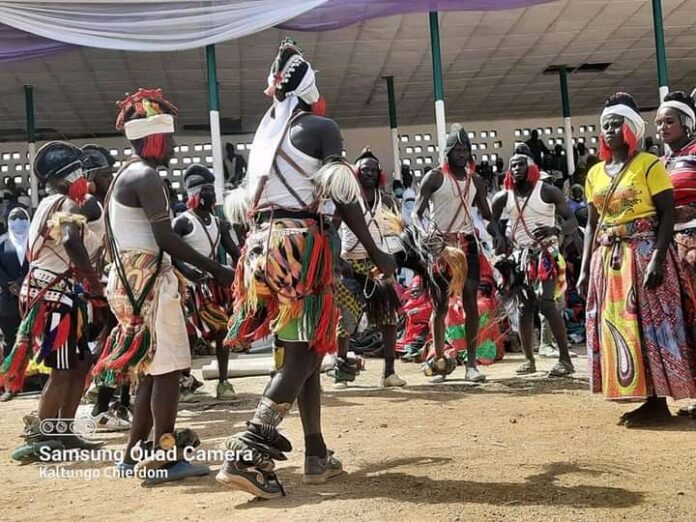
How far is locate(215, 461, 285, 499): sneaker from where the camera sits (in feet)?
9.79

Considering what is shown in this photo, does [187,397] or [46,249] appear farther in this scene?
[187,397]

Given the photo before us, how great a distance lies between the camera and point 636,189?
412 centimetres

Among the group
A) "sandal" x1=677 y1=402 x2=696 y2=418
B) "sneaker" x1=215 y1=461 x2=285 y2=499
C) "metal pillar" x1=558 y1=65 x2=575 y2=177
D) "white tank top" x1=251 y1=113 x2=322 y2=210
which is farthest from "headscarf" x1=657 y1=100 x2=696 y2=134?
"metal pillar" x1=558 y1=65 x2=575 y2=177

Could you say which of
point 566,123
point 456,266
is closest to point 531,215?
point 456,266

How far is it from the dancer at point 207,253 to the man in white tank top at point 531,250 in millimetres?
2284

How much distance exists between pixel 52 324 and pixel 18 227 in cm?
428

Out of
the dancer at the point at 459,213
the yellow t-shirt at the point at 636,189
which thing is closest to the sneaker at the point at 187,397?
the dancer at the point at 459,213

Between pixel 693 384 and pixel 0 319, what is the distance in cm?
631

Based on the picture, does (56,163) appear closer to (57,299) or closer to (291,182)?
(57,299)

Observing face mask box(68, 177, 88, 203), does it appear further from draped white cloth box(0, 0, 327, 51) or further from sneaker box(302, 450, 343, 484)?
draped white cloth box(0, 0, 327, 51)

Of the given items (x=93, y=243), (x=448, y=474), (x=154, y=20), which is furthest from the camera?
(x=154, y=20)

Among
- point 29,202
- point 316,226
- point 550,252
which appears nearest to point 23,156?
point 29,202

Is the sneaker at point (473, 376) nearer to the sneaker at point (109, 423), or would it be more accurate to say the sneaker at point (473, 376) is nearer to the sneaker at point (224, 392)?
the sneaker at point (224, 392)

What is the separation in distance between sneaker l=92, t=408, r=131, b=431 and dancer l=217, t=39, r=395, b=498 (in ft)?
7.25
